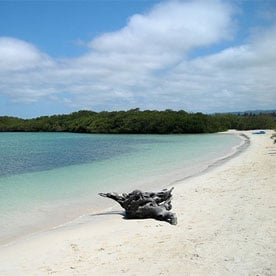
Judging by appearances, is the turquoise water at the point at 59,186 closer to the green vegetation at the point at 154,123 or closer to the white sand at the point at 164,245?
the white sand at the point at 164,245

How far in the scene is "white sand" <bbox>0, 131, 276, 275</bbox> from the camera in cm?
566

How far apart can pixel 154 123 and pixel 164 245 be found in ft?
254

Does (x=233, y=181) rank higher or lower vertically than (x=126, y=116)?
lower

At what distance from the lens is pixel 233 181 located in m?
14.4

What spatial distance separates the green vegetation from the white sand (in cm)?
6854

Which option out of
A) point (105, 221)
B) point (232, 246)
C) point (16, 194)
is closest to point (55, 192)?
point (16, 194)

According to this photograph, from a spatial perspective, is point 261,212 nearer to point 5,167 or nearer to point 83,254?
point 83,254

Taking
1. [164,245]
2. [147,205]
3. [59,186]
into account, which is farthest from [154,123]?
[164,245]

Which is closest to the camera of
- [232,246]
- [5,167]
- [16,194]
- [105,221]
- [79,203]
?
[232,246]

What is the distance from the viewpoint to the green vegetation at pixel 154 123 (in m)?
82.4

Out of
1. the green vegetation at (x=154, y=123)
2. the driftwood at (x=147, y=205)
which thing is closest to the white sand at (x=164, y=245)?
the driftwood at (x=147, y=205)

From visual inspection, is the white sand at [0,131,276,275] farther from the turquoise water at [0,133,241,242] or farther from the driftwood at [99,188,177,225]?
the turquoise water at [0,133,241,242]

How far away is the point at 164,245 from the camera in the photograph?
6695 millimetres

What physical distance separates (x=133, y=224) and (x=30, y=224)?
293cm
